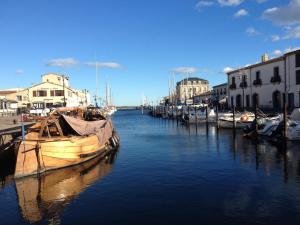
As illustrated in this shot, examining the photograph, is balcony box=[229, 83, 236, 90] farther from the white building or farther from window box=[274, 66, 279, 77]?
window box=[274, 66, 279, 77]

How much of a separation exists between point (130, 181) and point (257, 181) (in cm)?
754

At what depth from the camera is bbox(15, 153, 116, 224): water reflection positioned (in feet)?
52.2

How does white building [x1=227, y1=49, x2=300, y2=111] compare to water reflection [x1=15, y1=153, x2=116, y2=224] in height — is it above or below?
above

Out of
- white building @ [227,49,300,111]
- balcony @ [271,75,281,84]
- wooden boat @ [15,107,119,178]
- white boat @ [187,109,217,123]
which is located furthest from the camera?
white boat @ [187,109,217,123]

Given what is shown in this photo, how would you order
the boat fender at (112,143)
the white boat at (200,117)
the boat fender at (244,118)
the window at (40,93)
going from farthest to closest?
the window at (40,93)
the white boat at (200,117)
the boat fender at (244,118)
the boat fender at (112,143)

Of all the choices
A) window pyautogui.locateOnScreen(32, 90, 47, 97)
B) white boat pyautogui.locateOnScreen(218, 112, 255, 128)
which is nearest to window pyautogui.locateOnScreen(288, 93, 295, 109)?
white boat pyautogui.locateOnScreen(218, 112, 255, 128)

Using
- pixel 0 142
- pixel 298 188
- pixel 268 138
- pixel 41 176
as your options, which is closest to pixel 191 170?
pixel 298 188

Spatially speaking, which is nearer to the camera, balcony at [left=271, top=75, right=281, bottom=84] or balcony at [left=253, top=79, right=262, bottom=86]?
balcony at [left=271, top=75, right=281, bottom=84]

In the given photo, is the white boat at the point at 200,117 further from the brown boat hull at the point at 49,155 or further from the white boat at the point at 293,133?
the brown boat hull at the point at 49,155

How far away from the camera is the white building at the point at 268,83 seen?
59969 millimetres

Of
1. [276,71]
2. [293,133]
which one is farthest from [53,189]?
[276,71]

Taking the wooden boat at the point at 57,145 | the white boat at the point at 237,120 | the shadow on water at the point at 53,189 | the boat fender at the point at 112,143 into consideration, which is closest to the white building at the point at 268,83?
the white boat at the point at 237,120

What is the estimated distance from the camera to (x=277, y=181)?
20.3 meters

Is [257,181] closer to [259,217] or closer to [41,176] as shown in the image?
[259,217]
